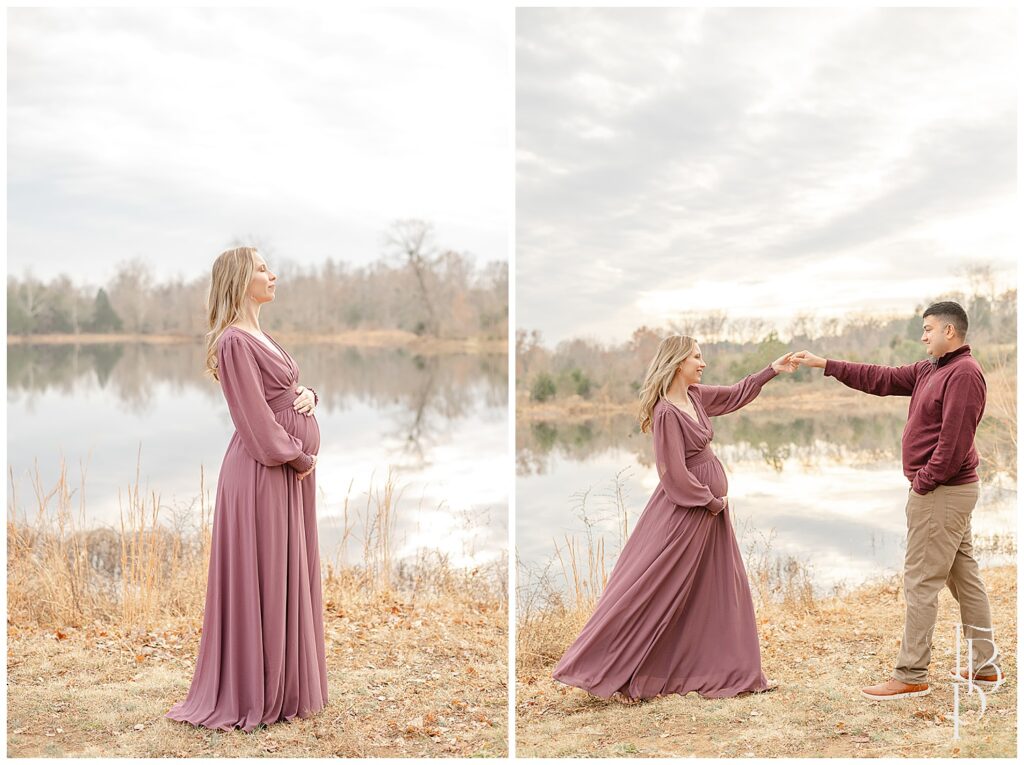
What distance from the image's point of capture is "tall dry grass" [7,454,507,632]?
15.9 feet

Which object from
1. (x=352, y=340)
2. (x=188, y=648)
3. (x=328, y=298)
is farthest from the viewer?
(x=352, y=340)

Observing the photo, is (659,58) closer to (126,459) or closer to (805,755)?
(126,459)

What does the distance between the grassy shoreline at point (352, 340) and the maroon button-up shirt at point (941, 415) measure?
22.6 ft

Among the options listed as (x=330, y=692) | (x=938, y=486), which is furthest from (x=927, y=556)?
(x=330, y=692)

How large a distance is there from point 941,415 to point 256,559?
2688mm

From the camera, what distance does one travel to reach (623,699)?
3.64 m

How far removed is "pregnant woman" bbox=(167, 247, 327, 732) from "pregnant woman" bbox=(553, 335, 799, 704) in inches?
44.1

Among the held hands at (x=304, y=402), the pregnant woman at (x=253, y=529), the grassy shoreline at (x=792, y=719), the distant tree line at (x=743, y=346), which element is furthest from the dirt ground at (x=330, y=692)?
the distant tree line at (x=743, y=346)

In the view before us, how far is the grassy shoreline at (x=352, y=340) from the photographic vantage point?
864 cm

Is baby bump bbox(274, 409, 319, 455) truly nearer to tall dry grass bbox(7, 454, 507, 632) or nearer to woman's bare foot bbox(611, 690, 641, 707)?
woman's bare foot bbox(611, 690, 641, 707)

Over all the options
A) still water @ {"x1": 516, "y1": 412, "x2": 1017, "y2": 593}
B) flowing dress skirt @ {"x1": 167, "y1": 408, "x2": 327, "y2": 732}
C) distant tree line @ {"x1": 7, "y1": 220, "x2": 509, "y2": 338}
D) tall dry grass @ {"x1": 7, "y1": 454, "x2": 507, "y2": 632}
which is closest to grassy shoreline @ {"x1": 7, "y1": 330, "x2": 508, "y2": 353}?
distant tree line @ {"x1": 7, "y1": 220, "x2": 509, "y2": 338}

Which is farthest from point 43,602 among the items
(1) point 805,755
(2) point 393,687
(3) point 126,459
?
(1) point 805,755

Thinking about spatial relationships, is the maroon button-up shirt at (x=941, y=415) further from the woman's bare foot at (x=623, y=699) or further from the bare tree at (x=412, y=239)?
the bare tree at (x=412, y=239)

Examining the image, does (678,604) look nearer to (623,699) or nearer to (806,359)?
(623,699)
